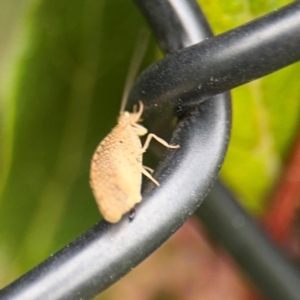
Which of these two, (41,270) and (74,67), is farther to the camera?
(74,67)

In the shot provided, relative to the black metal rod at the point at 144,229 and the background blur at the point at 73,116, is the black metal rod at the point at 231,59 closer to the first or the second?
the black metal rod at the point at 144,229

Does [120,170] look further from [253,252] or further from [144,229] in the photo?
[253,252]

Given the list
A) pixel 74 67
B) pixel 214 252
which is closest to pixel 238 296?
pixel 214 252

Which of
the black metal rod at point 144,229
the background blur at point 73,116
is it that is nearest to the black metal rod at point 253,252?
the background blur at point 73,116

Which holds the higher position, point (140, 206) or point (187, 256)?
point (140, 206)

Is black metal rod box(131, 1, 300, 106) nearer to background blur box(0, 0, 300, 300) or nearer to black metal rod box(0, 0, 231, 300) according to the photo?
black metal rod box(0, 0, 231, 300)

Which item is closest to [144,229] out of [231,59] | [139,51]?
[231,59]

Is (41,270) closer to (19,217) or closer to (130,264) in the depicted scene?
(130,264)
